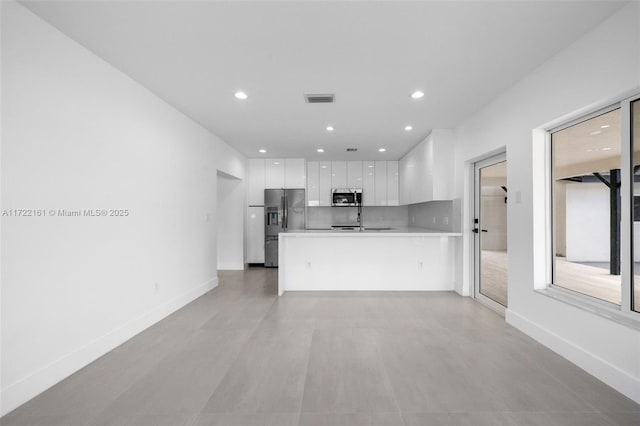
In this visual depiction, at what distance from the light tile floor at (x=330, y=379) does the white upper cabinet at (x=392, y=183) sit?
3.93 m

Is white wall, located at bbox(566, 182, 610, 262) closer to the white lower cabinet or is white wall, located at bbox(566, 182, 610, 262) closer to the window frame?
the window frame

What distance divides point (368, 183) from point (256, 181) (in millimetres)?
2597

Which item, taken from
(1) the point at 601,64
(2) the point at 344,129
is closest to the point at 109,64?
(2) the point at 344,129

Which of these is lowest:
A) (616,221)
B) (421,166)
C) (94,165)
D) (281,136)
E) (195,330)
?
(195,330)

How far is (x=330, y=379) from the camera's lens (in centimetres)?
212

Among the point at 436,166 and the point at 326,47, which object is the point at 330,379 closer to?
the point at 326,47

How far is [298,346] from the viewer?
266 cm

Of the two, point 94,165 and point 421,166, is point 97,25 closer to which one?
point 94,165

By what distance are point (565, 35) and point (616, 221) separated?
142 cm

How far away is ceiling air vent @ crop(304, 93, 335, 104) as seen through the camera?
319 cm

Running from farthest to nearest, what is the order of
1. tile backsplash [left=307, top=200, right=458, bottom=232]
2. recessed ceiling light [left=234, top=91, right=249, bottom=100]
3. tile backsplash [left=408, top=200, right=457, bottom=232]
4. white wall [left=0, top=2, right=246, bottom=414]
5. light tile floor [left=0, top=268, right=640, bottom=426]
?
tile backsplash [left=307, top=200, right=458, bottom=232] → tile backsplash [left=408, top=200, right=457, bottom=232] → recessed ceiling light [left=234, top=91, right=249, bottom=100] → white wall [left=0, top=2, right=246, bottom=414] → light tile floor [left=0, top=268, right=640, bottom=426]

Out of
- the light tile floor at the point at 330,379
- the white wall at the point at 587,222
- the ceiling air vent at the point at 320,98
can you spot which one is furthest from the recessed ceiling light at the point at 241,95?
the white wall at the point at 587,222

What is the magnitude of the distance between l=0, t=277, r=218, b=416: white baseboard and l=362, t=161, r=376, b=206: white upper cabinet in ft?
15.6

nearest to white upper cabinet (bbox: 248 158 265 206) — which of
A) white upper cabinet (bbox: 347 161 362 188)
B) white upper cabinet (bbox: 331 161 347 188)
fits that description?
white upper cabinet (bbox: 331 161 347 188)
